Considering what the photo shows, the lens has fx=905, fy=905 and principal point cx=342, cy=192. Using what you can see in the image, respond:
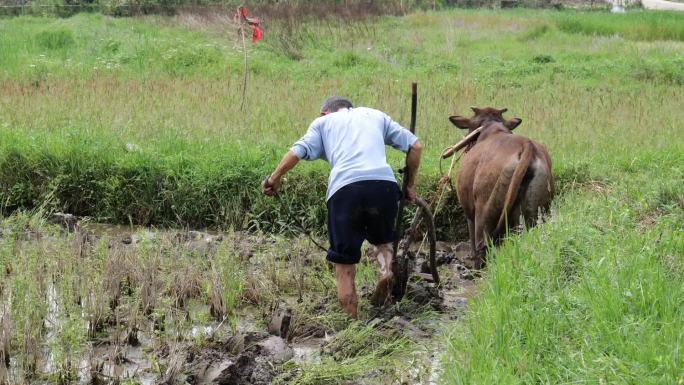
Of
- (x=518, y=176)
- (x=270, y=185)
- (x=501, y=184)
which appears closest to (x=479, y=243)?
(x=501, y=184)

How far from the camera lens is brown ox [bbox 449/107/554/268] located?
6324 millimetres

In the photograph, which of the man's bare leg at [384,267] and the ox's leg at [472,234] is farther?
the ox's leg at [472,234]

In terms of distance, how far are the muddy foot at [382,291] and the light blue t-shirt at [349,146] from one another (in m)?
0.66

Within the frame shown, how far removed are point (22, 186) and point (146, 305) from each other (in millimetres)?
3675

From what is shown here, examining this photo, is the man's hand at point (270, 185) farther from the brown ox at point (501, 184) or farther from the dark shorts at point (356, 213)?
the brown ox at point (501, 184)

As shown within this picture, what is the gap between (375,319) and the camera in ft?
18.4

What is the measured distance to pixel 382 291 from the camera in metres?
5.96

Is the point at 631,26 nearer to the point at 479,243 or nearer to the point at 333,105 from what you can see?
the point at 479,243

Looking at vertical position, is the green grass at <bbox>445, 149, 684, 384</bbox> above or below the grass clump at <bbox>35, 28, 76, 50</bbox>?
above

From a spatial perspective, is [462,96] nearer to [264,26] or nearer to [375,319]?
[375,319]

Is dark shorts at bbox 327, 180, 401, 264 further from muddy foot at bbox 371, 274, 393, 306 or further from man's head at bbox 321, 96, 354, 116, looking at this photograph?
man's head at bbox 321, 96, 354, 116

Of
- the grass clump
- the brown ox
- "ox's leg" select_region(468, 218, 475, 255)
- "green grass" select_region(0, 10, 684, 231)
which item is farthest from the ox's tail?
the grass clump

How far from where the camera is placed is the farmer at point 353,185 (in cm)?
564

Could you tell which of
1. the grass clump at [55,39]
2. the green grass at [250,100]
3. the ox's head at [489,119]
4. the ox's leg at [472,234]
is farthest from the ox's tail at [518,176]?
the grass clump at [55,39]
